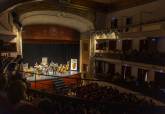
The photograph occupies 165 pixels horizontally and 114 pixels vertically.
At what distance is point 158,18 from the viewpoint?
564 inches

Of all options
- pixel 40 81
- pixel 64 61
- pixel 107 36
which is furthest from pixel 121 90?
pixel 64 61

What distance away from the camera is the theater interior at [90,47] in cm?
1317

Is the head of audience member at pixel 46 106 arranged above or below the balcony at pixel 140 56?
below

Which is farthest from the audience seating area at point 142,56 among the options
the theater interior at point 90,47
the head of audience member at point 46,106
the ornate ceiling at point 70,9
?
the head of audience member at point 46,106

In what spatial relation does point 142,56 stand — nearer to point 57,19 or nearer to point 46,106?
point 57,19

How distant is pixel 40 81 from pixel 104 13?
8.99 m

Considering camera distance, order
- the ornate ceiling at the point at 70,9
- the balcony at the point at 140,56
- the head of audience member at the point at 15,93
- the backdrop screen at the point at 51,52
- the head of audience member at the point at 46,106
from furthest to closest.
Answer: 1. the backdrop screen at the point at 51,52
2. the ornate ceiling at the point at 70,9
3. the balcony at the point at 140,56
4. the head of audience member at the point at 46,106
5. the head of audience member at the point at 15,93

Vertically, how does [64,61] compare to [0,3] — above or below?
below

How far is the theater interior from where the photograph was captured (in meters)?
13.2

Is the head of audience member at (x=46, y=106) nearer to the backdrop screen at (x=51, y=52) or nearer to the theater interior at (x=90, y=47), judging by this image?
the theater interior at (x=90, y=47)

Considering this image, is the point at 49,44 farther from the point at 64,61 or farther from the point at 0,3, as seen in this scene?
the point at 0,3

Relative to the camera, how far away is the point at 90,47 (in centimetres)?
2103

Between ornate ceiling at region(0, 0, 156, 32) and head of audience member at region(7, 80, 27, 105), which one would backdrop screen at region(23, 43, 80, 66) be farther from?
head of audience member at region(7, 80, 27, 105)

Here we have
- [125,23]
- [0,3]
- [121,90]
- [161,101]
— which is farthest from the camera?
[125,23]
